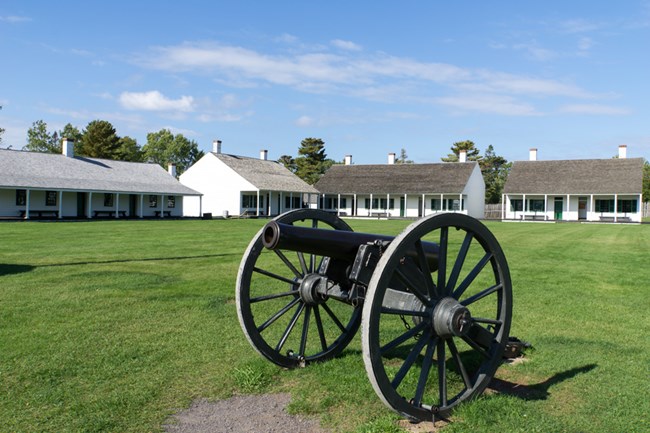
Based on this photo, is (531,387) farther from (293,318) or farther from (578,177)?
(578,177)

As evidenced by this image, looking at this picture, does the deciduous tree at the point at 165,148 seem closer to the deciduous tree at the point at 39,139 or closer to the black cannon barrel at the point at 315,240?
the deciduous tree at the point at 39,139

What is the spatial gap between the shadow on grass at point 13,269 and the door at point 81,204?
3096 cm

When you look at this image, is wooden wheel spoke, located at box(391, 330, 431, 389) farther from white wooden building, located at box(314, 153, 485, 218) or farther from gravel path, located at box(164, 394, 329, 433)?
white wooden building, located at box(314, 153, 485, 218)

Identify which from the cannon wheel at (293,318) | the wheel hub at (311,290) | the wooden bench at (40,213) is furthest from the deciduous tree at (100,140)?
the wheel hub at (311,290)

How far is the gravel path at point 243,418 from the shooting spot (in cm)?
381

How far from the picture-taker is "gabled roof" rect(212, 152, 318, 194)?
51.1 m

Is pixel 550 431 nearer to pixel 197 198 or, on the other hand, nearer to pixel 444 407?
pixel 444 407

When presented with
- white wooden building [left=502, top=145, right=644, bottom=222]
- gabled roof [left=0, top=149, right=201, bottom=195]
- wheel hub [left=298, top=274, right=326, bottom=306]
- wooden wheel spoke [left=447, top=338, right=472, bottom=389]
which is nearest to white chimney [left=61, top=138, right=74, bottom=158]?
gabled roof [left=0, top=149, right=201, bottom=195]

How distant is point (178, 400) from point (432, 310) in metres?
2.06

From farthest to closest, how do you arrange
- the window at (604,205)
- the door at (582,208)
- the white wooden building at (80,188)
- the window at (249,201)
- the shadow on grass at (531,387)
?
the window at (249,201)
the door at (582,208)
the window at (604,205)
the white wooden building at (80,188)
the shadow on grass at (531,387)

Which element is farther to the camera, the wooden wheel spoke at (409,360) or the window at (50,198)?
the window at (50,198)

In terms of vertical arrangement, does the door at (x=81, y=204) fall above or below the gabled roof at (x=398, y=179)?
below

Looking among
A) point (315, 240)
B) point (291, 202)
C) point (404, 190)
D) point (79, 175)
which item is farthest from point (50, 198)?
point (315, 240)

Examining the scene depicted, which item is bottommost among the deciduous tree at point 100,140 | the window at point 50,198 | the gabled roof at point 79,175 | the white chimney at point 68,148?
the window at point 50,198
